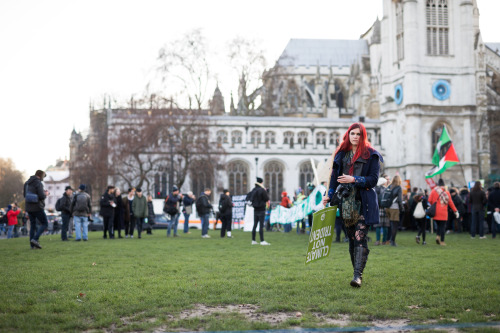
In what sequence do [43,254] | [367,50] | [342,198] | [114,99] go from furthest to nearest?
[367,50], [114,99], [43,254], [342,198]

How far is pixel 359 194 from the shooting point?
685cm

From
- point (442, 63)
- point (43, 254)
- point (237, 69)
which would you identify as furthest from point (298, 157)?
point (43, 254)

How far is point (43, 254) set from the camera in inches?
487

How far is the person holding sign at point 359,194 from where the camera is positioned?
673cm

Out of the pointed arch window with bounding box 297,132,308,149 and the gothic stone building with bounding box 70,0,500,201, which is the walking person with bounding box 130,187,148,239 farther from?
the pointed arch window with bounding box 297,132,308,149

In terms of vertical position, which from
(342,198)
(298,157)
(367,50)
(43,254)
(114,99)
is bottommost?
(43,254)

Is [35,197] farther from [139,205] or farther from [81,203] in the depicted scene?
[139,205]

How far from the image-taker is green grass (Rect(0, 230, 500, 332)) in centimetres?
534

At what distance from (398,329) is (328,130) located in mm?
47638

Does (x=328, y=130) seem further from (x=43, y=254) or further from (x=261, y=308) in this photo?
(x=261, y=308)

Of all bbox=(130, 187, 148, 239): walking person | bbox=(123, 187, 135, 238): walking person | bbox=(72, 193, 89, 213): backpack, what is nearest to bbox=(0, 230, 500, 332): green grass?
bbox=(72, 193, 89, 213): backpack

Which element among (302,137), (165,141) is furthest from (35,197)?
(302,137)

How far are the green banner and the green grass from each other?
44cm

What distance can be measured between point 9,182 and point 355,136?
82.7 meters
